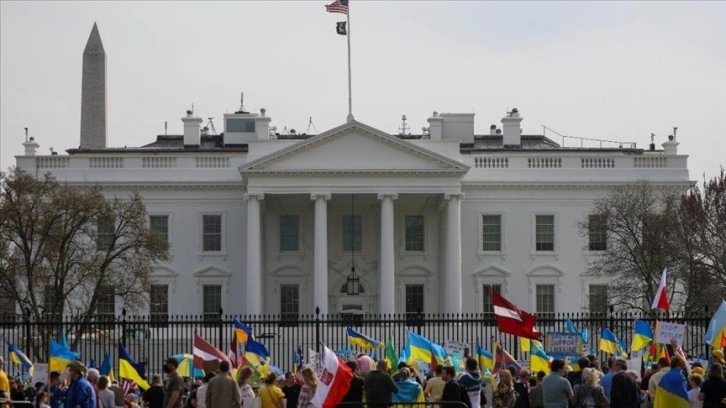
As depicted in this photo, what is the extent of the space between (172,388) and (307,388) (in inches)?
84.4

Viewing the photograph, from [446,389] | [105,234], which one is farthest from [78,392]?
[105,234]

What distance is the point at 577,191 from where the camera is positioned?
72750 mm

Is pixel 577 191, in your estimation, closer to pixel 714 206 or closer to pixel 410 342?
pixel 714 206

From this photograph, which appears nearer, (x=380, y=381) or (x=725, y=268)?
(x=380, y=381)

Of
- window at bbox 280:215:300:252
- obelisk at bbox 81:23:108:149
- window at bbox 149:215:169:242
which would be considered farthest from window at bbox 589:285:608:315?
obelisk at bbox 81:23:108:149

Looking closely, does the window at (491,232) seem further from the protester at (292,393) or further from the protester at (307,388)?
the protester at (307,388)

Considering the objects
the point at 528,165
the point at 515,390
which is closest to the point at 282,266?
the point at 528,165

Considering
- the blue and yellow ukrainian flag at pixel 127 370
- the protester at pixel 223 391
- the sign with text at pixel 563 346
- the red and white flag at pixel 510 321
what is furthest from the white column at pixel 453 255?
the protester at pixel 223 391

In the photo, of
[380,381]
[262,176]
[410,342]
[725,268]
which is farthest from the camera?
[262,176]

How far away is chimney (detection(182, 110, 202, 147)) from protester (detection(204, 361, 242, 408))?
5645 cm

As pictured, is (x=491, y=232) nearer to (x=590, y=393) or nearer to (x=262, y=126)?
(x=262, y=126)

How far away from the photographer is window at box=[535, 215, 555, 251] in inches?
2869

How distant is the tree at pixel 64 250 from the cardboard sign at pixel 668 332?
75.6 feet

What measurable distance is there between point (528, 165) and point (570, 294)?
5918 mm
